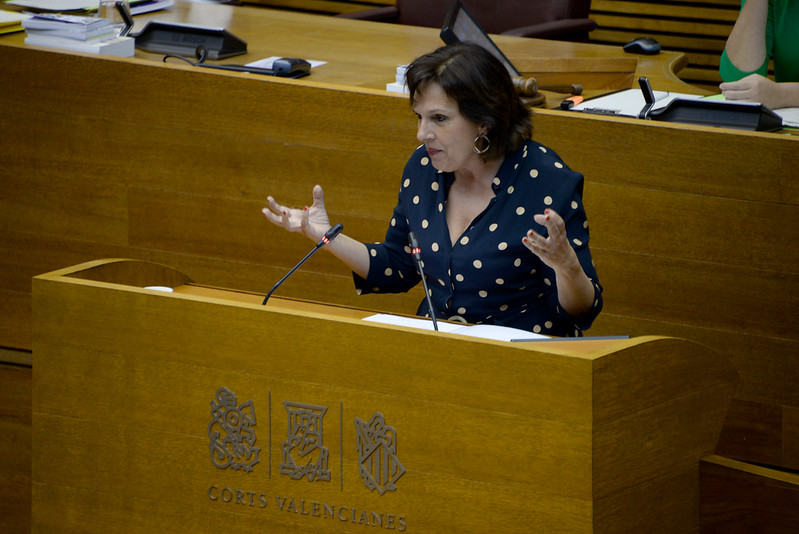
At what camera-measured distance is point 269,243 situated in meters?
3.05

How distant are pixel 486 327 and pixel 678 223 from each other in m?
0.77

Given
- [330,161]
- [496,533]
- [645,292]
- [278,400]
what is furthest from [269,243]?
[496,533]

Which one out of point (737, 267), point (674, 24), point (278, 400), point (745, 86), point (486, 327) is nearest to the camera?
point (278, 400)

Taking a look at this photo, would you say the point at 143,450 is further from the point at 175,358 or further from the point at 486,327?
the point at 486,327

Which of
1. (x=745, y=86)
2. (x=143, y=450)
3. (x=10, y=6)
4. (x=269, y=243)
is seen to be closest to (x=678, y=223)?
(x=745, y=86)

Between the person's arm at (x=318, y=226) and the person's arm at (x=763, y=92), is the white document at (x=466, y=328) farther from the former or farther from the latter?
the person's arm at (x=763, y=92)

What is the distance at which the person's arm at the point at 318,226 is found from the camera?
221cm

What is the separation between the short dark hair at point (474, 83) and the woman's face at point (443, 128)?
0.5 inches

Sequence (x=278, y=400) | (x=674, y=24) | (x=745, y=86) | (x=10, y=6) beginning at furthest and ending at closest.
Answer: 1. (x=674, y=24)
2. (x=10, y=6)
3. (x=745, y=86)
4. (x=278, y=400)

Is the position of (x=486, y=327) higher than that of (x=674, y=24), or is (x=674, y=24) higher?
(x=674, y=24)

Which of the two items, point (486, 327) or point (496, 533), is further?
point (486, 327)

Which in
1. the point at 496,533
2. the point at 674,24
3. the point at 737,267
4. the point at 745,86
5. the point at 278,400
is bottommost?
the point at 496,533

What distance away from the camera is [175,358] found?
76.1 inches

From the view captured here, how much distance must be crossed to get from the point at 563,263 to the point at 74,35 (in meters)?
1.82
